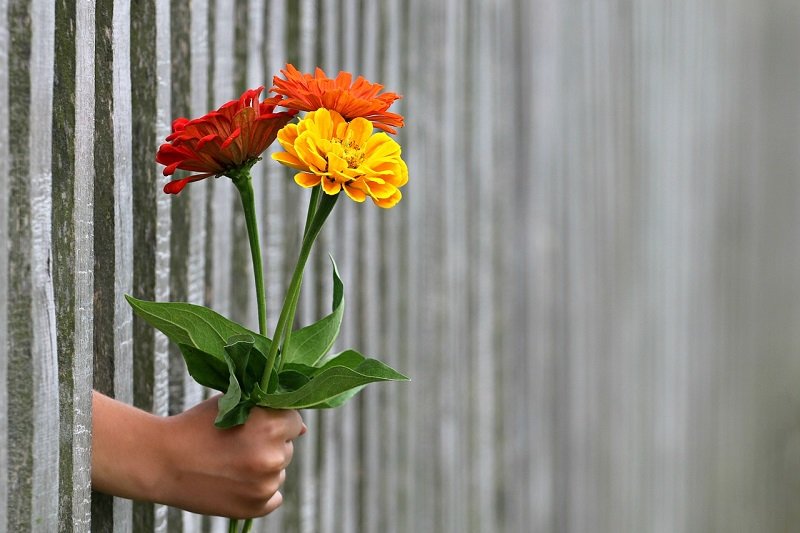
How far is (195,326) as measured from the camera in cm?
96

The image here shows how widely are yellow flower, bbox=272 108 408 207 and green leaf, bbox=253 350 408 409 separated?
16 centimetres

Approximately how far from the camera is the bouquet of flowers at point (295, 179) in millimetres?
850

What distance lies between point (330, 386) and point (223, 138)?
0.24 meters

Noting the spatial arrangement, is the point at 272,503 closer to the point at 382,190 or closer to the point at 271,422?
the point at 271,422

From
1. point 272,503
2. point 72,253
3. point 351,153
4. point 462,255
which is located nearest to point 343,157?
point 351,153

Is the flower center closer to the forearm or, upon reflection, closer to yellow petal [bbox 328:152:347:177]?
yellow petal [bbox 328:152:347:177]

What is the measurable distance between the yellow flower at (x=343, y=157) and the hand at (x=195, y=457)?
28cm

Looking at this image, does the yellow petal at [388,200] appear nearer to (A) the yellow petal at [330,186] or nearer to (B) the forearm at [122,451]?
(A) the yellow petal at [330,186]

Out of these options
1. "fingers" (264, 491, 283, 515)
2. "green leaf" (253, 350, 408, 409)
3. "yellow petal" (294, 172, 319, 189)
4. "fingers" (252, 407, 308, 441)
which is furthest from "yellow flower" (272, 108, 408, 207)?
"fingers" (264, 491, 283, 515)

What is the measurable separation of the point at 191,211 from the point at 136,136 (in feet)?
0.64

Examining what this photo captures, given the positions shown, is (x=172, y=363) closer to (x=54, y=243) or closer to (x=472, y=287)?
(x=54, y=243)

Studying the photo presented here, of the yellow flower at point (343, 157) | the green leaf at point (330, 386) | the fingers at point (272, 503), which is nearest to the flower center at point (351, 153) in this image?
the yellow flower at point (343, 157)

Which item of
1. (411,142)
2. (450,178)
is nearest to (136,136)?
(411,142)

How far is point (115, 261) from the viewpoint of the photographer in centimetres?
120
